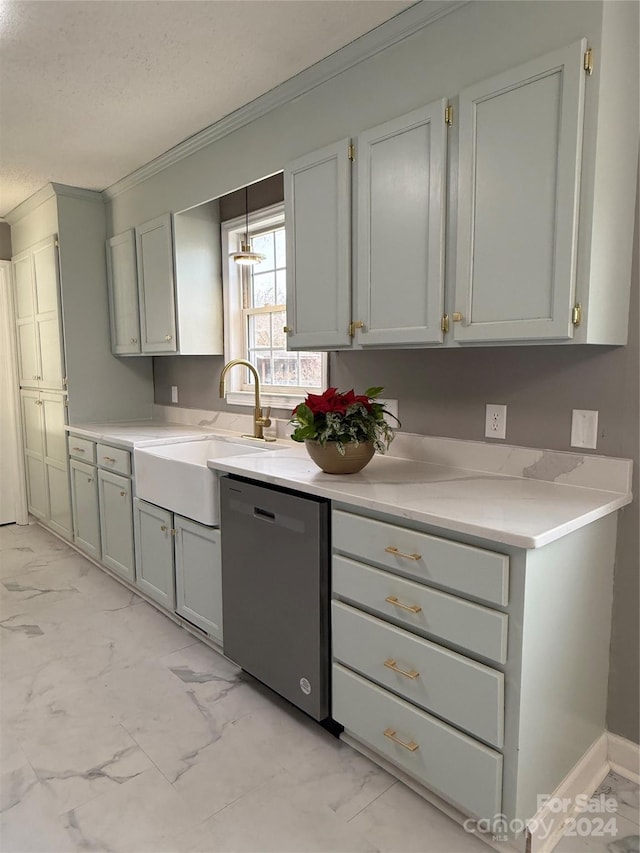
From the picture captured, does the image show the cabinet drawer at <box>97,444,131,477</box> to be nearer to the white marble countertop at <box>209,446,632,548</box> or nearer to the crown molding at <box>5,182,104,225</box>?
the white marble countertop at <box>209,446,632,548</box>

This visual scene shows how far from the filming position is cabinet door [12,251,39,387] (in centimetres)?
411

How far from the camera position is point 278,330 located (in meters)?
3.20

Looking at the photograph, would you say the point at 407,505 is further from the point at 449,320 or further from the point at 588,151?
the point at 588,151

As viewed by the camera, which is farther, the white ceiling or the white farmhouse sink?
the white farmhouse sink

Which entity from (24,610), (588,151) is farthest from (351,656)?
(24,610)

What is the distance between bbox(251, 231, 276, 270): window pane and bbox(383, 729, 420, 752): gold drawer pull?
2391 millimetres

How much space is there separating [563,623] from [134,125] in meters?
2.84

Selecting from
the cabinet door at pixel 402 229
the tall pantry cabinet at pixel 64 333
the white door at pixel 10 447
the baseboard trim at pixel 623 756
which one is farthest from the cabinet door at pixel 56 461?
the baseboard trim at pixel 623 756

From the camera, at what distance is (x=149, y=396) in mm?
4137

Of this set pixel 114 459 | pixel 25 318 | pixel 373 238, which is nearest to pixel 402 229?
pixel 373 238

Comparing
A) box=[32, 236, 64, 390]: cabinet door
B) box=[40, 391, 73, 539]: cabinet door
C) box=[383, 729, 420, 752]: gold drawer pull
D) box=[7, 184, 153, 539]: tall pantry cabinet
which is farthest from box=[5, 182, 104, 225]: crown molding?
box=[383, 729, 420, 752]: gold drawer pull

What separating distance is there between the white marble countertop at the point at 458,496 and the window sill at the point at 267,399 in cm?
73

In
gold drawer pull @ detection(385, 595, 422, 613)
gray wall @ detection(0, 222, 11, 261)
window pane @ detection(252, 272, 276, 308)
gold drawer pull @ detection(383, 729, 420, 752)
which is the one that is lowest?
gold drawer pull @ detection(383, 729, 420, 752)

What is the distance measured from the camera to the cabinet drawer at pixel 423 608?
4.72ft
